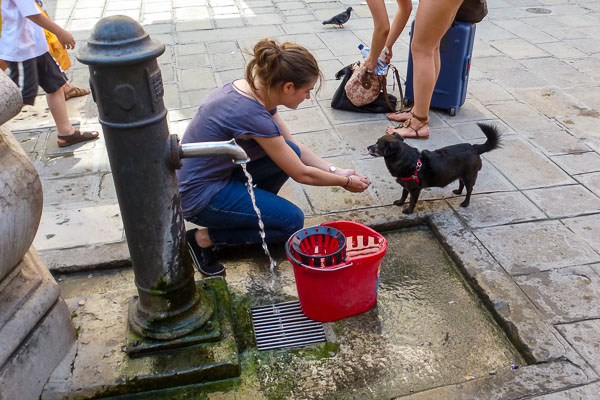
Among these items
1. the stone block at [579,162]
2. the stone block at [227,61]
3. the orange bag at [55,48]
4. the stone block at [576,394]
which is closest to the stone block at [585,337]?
the stone block at [576,394]

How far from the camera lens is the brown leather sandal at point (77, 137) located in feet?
14.6

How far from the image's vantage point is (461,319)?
2748 mm

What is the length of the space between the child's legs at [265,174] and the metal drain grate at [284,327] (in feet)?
2.36

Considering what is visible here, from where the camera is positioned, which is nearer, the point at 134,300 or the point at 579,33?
the point at 134,300

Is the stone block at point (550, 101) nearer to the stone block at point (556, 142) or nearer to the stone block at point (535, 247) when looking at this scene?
the stone block at point (556, 142)

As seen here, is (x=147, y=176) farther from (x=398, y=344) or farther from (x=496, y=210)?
(x=496, y=210)

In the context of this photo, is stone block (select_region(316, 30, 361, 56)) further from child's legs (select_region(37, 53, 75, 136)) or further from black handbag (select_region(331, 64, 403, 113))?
child's legs (select_region(37, 53, 75, 136))

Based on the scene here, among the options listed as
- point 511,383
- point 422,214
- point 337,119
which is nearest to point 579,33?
point 337,119

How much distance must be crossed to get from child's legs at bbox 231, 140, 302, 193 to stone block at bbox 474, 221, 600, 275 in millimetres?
1258

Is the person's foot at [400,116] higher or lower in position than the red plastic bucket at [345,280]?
lower

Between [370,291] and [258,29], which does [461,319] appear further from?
[258,29]

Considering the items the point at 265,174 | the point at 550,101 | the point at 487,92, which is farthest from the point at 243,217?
the point at 550,101

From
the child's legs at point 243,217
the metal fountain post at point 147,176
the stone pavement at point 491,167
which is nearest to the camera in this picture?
the metal fountain post at point 147,176

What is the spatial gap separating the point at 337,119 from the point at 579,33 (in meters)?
3.97
